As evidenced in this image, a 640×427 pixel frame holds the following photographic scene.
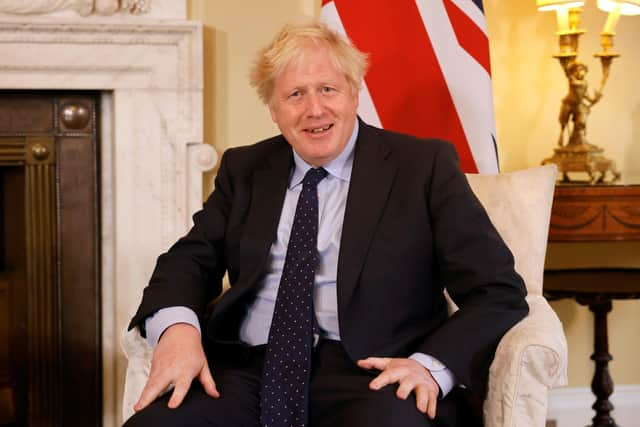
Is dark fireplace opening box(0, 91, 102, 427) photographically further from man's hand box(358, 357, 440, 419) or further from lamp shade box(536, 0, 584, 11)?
man's hand box(358, 357, 440, 419)

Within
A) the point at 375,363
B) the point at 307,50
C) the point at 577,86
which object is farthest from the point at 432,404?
the point at 577,86

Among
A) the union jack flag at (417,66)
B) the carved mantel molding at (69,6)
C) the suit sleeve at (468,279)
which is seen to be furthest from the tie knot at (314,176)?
the carved mantel molding at (69,6)

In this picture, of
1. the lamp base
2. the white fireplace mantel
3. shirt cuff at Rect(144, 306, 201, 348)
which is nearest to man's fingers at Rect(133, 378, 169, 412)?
shirt cuff at Rect(144, 306, 201, 348)

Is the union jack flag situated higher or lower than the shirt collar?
higher

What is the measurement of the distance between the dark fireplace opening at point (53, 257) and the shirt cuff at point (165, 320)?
3.73 ft

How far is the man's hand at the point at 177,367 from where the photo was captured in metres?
1.69

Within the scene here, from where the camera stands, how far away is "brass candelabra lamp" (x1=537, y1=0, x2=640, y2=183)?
2895 millimetres

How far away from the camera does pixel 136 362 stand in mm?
1906

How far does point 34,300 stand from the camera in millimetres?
2941

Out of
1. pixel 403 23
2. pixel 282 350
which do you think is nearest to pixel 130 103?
pixel 403 23

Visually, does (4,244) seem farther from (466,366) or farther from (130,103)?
(466,366)

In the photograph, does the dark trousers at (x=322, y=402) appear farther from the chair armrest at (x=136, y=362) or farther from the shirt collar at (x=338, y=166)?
the shirt collar at (x=338, y=166)

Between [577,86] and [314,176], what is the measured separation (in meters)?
1.33

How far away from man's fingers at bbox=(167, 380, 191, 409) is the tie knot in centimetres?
51
